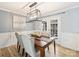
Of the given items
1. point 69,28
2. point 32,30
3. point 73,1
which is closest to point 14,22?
point 32,30

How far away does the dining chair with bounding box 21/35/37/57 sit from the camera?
5.42ft

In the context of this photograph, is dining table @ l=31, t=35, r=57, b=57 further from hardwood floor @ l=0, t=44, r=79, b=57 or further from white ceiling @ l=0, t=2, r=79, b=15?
white ceiling @ l=0, t=2, r=79, b=15

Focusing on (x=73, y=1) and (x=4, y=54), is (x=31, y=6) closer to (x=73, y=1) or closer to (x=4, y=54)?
(x=73, y=1)

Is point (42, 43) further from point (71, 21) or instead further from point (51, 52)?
point (71, 21)

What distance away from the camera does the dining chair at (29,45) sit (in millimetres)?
1651

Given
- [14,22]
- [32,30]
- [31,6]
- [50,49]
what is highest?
[31,6]

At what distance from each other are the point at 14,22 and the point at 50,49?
31.5 inches

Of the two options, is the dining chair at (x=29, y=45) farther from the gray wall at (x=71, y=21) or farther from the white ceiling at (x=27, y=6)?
the gray wall at (x=71, y=21)

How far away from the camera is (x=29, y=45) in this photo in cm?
169

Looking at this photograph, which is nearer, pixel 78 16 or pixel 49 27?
pixel 78 16

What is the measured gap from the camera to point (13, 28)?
1632 mm

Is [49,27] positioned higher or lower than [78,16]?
lower

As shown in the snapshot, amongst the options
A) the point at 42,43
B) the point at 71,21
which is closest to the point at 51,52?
the point at 42,43

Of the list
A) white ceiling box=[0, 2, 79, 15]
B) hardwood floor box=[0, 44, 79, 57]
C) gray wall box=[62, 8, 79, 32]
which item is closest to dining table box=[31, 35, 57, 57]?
hardwood floor box=[0, 44, 79, 57]
